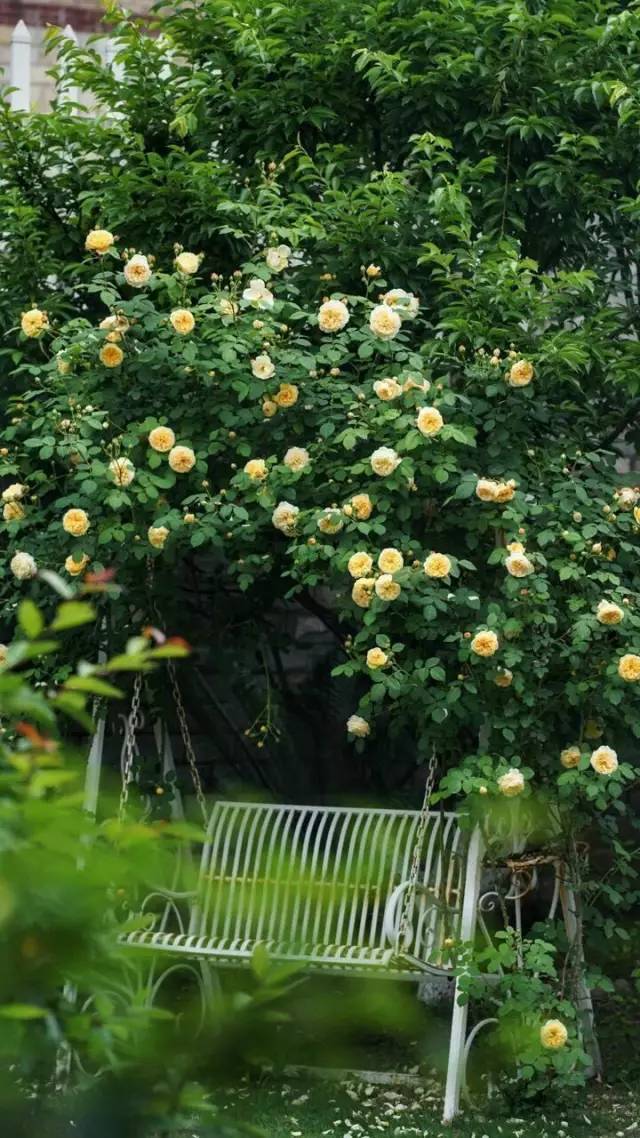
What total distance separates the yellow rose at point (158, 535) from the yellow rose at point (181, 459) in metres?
0.17

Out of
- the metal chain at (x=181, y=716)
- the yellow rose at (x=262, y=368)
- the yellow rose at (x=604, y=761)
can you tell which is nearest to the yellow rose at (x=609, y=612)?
the yellow rose at (x=604, y=761)

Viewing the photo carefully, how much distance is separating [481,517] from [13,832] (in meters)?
3.43

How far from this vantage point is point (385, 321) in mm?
4461

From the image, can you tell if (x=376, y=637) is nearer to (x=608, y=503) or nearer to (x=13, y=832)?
(x=608, y=503)

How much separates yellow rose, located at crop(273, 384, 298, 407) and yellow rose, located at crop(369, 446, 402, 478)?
0.34m

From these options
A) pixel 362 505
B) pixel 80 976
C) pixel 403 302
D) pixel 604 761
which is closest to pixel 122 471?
pixel 362 505

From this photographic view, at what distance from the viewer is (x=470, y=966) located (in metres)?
4.29

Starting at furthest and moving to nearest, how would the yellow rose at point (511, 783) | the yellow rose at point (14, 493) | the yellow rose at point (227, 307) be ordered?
the yellow rose at point (14, 493) → the yellow rose at point (227, 307) → the yellow rose at point (511, 783)

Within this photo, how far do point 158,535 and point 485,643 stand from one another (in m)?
0.91

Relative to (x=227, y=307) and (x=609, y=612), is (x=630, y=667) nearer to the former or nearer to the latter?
(x=609, y=612)

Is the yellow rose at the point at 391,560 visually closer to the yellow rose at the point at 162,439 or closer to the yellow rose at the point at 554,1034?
the yellow rose at the point at 162,439

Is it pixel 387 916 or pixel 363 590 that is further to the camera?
pixel 363 590

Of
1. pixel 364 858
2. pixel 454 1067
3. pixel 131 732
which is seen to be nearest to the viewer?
pixel 364 858

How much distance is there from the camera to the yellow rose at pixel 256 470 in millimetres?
4461
